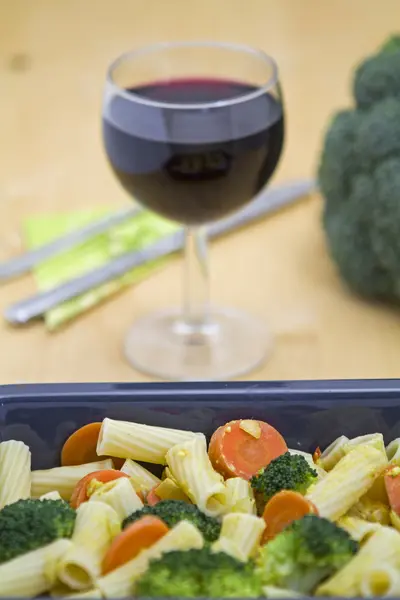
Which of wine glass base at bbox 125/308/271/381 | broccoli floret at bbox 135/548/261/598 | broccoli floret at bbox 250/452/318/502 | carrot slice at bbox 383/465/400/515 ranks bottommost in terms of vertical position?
wine glass base at bbox 125/308/271/381

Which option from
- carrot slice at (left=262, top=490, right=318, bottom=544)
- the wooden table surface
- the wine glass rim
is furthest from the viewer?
the wooden table surface

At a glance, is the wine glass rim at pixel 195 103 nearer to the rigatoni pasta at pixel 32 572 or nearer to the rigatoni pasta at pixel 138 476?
the rigatoni pasta at pixel 138 476

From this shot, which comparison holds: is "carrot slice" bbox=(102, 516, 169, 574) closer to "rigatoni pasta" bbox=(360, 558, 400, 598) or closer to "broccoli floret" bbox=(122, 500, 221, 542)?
"broccoli floret" bbox=(122, 500, 221, 542)

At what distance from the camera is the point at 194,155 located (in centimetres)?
109

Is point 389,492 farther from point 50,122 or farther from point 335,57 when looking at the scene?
point 335,57

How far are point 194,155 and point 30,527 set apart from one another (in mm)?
523

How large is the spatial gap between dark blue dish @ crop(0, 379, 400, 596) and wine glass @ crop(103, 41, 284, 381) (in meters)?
0.37

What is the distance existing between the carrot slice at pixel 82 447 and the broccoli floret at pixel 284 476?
124 mm

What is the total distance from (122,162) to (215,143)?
0.38ft

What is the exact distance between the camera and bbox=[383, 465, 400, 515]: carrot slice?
74cm

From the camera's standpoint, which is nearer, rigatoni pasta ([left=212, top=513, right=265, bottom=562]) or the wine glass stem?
rigatoni pasta ([left=212, top=513, right=265, bottom=562])

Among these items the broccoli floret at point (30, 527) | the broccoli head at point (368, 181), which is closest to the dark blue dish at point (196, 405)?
the broccoli floret at point (30, 527)

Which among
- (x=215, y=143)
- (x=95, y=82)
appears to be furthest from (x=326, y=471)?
(x=95, y=82)

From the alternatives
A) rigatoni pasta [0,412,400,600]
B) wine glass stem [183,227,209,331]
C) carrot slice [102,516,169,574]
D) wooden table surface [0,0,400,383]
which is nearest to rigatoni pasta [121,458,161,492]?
rigatoni pasta [0,412,400,600]
